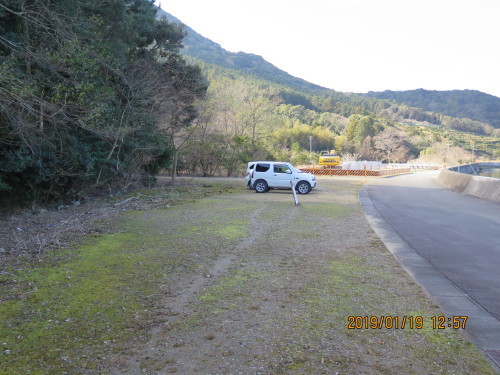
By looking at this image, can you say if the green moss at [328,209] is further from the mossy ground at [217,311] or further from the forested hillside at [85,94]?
the forested hillside at [85,94]

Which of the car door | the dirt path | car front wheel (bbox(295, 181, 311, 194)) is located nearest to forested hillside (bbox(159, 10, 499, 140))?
the car door

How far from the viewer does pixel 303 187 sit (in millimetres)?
24281

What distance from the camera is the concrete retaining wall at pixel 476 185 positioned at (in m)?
21.2

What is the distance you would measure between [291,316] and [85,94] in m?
9.60

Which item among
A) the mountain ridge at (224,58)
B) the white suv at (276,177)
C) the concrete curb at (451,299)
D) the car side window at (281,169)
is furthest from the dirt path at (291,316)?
the mountain ridge at (224,58)

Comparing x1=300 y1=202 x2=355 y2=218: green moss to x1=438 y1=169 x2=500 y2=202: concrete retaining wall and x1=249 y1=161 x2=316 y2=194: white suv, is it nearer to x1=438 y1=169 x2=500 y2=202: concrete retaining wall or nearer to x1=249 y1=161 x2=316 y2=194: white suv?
x1=249 y1=161 x2=316 y2=194: white suv

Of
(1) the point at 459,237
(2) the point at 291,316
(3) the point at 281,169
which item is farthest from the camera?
(3) the point at 281,169

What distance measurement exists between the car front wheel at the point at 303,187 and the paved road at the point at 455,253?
6.02 metres

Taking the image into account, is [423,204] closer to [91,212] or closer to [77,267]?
[91,212]

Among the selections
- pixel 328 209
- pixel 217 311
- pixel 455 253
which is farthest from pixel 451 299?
pixel 328 209

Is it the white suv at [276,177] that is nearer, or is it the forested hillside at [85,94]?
the forested hillside at [85,94]
